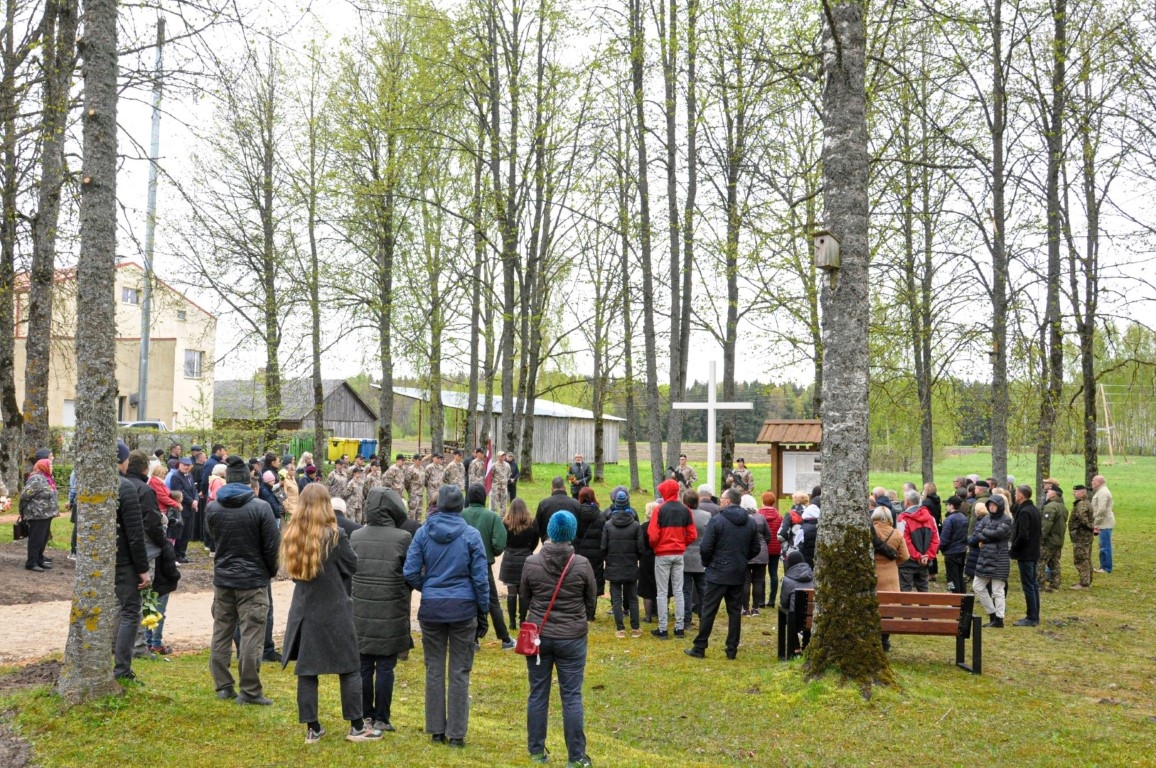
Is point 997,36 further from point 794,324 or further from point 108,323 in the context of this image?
point 108,323

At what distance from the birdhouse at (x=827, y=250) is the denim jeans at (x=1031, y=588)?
19.1 feet

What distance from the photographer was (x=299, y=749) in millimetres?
5836

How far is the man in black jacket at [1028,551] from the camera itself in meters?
11.4

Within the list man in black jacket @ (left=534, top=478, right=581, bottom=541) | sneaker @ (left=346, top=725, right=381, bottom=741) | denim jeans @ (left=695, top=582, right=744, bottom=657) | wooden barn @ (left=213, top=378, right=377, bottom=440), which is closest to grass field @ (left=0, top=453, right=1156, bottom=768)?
sneaker @ (left=346, top=725, right=381, bottom=741)

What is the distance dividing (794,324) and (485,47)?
10.1m

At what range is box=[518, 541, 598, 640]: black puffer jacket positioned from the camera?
6172 mm

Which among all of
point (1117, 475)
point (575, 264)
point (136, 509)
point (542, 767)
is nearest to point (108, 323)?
point (136, 509)

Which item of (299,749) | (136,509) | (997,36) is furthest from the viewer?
(997,36)

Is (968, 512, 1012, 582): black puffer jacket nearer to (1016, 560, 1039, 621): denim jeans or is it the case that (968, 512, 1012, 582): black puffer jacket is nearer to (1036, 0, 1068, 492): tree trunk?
(1016, 560, 1039, 621): denim jeans

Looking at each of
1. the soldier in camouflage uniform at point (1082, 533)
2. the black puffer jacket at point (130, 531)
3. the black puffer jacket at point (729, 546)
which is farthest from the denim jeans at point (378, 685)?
the soldier in camouflage uniform at point (1082, 533)

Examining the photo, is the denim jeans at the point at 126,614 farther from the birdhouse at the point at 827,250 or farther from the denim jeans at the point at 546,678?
the birdhouse at the point at 827,250

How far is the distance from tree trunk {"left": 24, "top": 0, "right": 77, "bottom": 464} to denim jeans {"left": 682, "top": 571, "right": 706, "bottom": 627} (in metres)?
10.2

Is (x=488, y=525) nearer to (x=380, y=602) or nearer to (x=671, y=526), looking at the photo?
(x=671, y=526)

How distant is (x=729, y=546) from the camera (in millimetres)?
9633
